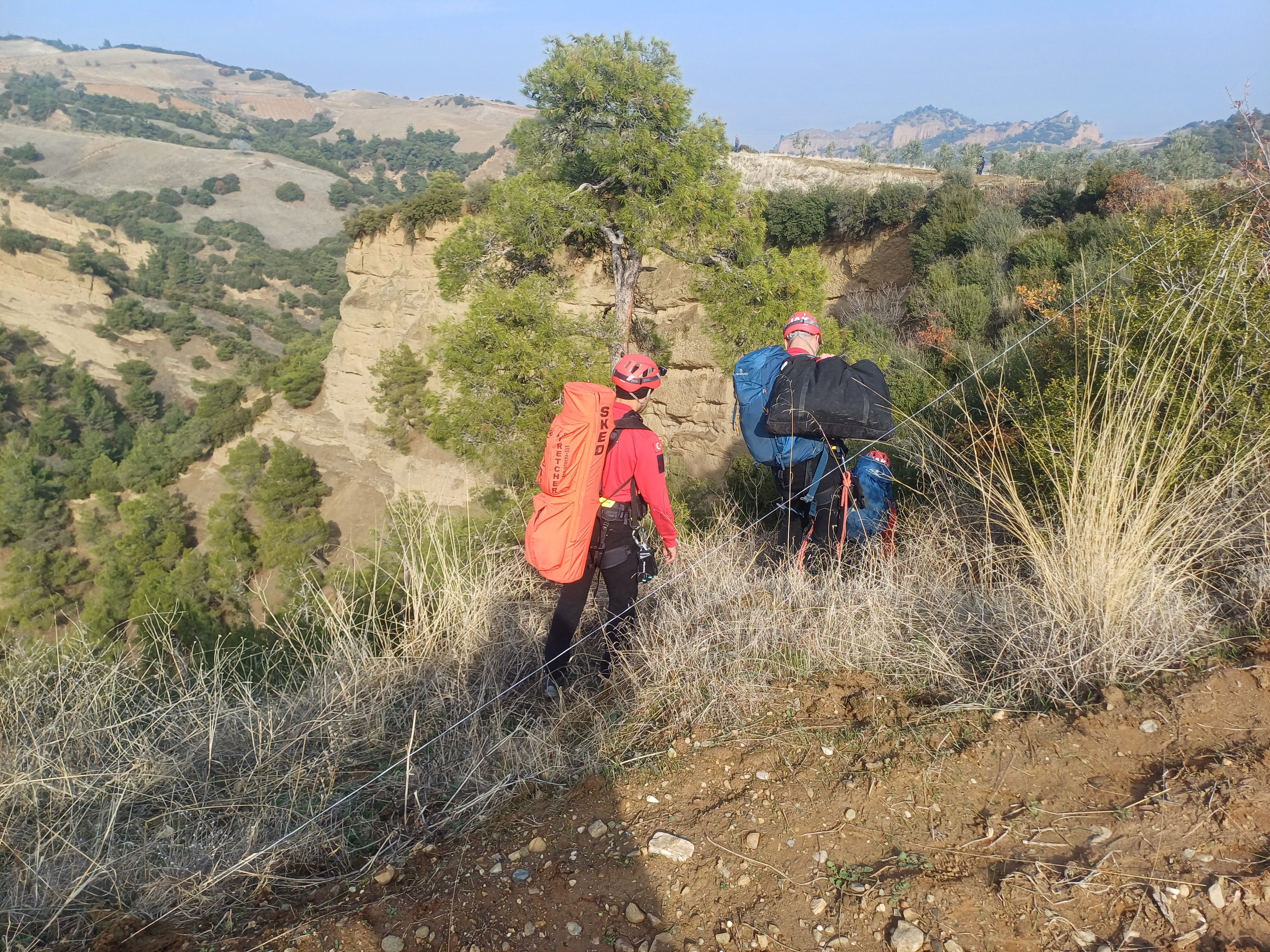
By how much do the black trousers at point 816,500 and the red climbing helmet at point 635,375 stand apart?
891 millimetres

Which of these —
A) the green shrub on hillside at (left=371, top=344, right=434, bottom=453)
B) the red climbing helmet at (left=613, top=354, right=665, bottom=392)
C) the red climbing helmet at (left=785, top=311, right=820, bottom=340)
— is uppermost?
the red climbing helmet at (left=785, top=311, right=820, bottom=340)

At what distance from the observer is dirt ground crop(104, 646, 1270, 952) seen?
1.59 m

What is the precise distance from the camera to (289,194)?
237 ft

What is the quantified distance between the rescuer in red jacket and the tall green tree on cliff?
5.62 metres

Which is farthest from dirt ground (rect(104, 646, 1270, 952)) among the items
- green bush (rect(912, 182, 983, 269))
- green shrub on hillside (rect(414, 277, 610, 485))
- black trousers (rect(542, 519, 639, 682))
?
green bush (rect(912, 182, 983, 269))

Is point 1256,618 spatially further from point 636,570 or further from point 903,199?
point 903,199

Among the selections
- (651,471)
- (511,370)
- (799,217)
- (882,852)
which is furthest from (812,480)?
(799,217)

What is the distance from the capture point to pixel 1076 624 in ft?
7.64

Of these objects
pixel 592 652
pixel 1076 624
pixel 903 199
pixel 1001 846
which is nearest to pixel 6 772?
pixel 592 652

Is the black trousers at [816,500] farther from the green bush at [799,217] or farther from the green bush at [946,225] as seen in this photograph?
the green bush at [799,217]

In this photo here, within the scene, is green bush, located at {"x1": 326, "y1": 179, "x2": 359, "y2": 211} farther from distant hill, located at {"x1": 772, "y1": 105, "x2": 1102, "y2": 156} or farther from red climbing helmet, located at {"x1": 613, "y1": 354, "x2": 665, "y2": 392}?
red climbing helmet, located at {"x1": 613, "y1": 354, "x2": 665, "y2": 392}

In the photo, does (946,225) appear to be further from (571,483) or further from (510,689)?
(510,689)

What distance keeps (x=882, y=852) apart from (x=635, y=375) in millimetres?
2045

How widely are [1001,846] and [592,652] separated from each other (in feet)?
6.74
